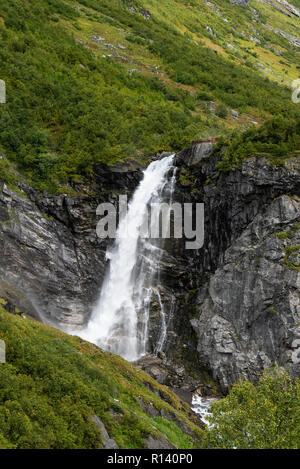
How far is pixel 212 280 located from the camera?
30.8 meters

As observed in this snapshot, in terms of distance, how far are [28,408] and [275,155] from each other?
24869 millimetres

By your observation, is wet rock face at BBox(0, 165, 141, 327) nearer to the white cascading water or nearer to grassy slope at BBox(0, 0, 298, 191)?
the white cascading water

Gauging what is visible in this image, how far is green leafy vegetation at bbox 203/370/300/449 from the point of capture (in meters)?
13.2

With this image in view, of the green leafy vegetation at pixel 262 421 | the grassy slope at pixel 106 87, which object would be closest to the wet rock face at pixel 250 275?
the green leafy vegetation at pixel 262 421

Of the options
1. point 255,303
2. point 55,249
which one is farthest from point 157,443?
point 55,249

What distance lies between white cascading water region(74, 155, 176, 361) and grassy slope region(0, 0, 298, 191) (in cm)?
440

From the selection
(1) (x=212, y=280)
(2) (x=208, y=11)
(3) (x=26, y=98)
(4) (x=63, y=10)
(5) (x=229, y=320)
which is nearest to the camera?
(5) (x=229, y=320)

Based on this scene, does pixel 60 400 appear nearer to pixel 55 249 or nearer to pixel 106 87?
pixel 55 249

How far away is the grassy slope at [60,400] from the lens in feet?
38.8

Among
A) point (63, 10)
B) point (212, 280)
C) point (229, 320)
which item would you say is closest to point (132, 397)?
point (229, 320)

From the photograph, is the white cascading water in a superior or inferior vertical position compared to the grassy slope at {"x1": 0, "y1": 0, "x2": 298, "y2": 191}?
inferior

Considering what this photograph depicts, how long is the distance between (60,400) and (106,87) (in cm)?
4388

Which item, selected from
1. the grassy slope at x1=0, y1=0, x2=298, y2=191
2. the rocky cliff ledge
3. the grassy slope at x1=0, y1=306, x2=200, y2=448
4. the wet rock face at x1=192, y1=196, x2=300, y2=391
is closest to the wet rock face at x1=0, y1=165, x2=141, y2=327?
the rocky cliff ledge

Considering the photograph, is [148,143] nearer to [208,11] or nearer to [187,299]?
[187,299]
